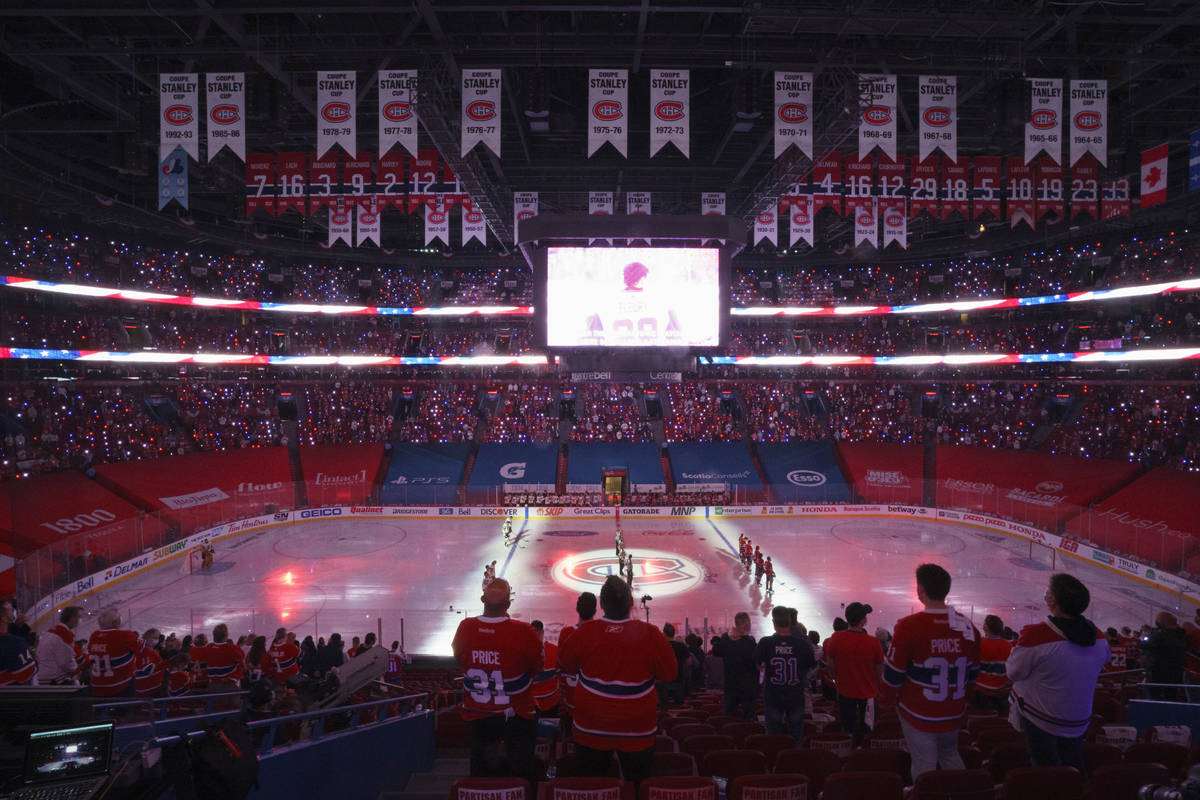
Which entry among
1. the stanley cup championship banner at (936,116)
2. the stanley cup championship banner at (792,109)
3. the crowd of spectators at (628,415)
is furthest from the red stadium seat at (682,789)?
the crowd of spectators at (628,415)

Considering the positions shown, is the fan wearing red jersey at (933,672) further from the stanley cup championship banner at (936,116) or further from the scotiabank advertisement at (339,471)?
the scotiabank advertisement at (339,471)

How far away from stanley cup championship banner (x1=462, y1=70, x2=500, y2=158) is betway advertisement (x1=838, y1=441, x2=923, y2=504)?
92.6ft

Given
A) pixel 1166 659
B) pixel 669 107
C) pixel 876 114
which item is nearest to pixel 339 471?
pixel 669 107

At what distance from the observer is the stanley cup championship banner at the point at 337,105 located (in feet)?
45.0

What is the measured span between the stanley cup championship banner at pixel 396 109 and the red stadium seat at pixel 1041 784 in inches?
544

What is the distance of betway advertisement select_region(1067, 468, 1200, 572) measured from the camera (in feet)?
69.7

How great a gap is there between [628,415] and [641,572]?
65.3ft

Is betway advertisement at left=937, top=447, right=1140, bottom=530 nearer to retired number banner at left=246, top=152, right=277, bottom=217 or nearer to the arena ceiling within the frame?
the arena ceiling

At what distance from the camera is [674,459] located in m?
39.8

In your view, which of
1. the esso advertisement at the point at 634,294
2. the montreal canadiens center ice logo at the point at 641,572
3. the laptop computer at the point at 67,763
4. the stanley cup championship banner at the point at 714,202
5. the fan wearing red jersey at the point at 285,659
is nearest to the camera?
the laptop computer at the point at 67,763

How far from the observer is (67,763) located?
324cm

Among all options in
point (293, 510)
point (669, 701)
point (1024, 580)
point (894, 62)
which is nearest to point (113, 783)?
point (669, 701)

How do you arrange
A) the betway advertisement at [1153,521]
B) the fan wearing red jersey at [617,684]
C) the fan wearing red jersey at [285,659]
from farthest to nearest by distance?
the betway advertisement at [1153,521] → the fan wearing red jersey at [285,659] → the fan wearing red jersey at [617,684]

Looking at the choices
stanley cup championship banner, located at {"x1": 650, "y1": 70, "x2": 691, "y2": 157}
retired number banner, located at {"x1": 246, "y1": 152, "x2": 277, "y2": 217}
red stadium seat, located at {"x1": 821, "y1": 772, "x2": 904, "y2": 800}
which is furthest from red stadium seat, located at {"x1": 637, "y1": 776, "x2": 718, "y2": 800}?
retired number banner, located at {"x1": 246, "y1": 152, "x2": 277, "y2": 217}
